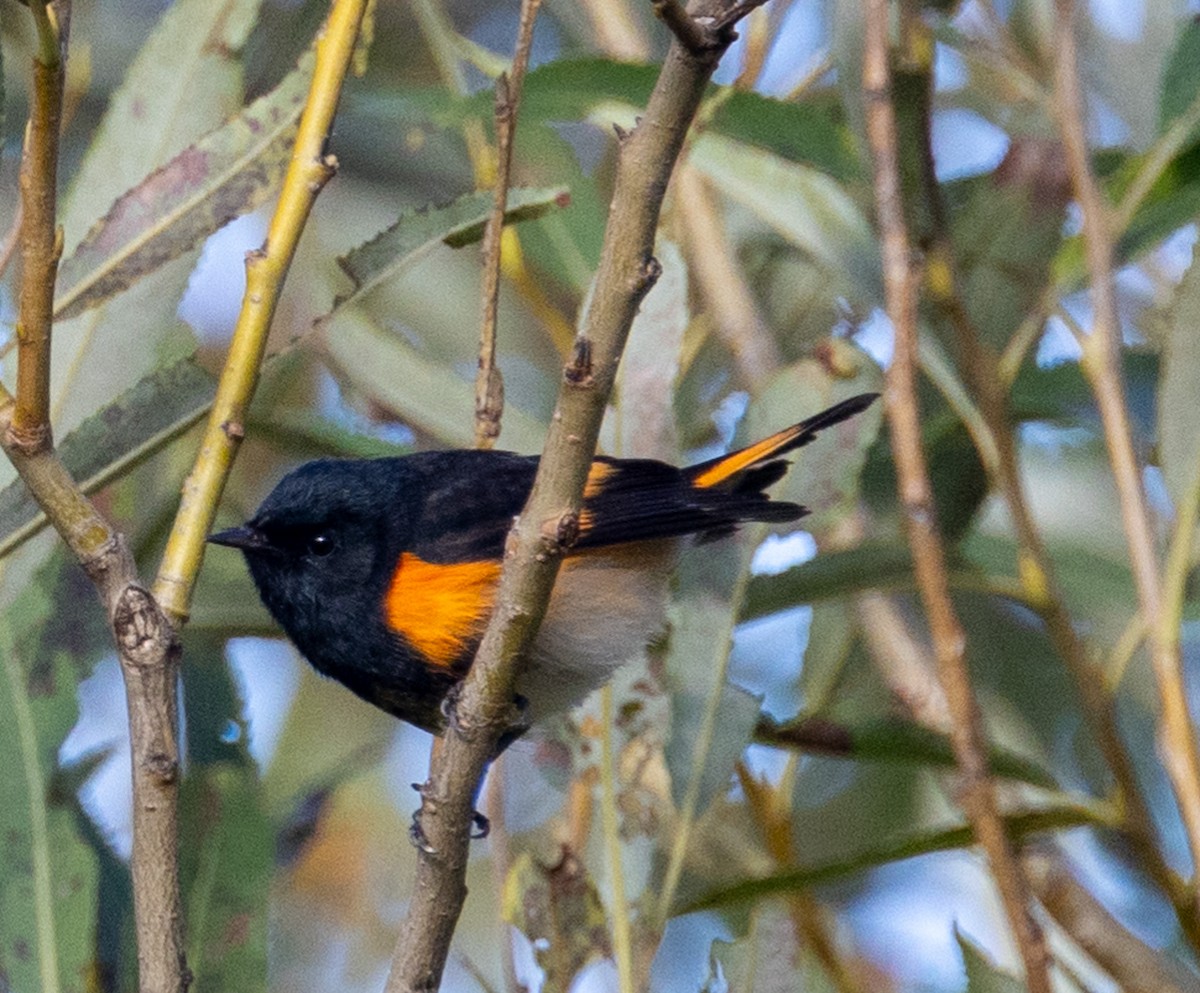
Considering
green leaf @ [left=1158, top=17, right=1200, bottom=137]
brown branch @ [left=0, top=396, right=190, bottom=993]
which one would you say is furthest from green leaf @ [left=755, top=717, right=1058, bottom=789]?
brown branch @ [left=0, top=396, right=190, bottom=993]

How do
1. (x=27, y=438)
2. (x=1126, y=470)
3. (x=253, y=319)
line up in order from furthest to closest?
(x=1126, y=470) < (x=253, y=319) < (x=27, y=438)

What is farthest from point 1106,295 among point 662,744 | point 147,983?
point 147,983

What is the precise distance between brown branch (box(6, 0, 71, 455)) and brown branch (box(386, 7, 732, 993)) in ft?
1.26

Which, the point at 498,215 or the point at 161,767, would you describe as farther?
the point at 498,215

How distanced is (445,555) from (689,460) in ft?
2.62

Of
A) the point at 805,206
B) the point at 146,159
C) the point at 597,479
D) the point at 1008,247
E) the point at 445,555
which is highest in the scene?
the point at 805,206

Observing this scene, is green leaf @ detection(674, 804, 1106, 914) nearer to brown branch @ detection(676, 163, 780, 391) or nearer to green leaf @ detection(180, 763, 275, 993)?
green leaf @ detection(180, 763, 275, 993)

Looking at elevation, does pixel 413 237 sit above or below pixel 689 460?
below

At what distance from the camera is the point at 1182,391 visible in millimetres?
2211

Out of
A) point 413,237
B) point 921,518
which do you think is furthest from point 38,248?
point 921,518

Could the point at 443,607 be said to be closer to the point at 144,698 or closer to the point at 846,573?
the point at 846,573

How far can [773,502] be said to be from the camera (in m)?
2.16

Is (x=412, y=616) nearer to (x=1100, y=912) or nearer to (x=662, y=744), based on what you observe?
(x=662, y=744)

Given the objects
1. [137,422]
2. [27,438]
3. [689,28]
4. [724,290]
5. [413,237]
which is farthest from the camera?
[724,290]
